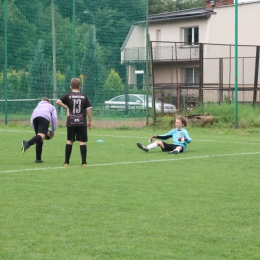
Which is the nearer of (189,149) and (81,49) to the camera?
(189,149)

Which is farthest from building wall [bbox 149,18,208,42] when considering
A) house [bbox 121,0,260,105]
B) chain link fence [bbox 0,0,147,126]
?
chain link fence [bbox 0,0,147,126]

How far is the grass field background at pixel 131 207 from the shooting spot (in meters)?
6.11

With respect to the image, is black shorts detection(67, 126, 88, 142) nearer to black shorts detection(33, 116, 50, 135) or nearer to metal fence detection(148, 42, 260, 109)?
black shorts detection(33, 116, 50, 135)

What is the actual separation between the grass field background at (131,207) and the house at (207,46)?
16132mm

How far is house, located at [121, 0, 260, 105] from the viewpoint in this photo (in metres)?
35.9

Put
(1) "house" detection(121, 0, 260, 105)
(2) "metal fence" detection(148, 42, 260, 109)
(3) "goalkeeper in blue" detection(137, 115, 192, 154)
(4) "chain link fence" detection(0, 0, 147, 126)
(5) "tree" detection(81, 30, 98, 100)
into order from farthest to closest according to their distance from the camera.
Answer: (1) "house" detection(121, 0, 260, 105) < (5) "tree" detection(81, 30, 98, 100) < (4) "chain link fence" detection(0, 0, 147, 126) < (2) "metal fence" detection(148, 42, 260, 109) < (3) "goalkeeper in blue" detection(137, 115, 192, 154)

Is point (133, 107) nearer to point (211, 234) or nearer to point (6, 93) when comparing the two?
point (6, 93)

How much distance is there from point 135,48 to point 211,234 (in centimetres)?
2198

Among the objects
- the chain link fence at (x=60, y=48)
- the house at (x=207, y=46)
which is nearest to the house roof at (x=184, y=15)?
the house at (x=207, y=46)

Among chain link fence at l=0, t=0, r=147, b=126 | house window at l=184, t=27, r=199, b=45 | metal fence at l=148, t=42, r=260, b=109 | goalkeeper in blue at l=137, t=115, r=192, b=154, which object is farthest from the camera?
house window at l=184, t=27, r=199, b=45

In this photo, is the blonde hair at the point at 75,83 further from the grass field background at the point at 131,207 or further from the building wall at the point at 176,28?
the building wall at the point at 176,28

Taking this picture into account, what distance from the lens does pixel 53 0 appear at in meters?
28.5

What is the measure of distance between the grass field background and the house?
16.1 m

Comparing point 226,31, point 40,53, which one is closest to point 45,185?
point 40,53
